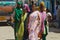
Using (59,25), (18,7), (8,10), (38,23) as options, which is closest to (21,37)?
(18,7)

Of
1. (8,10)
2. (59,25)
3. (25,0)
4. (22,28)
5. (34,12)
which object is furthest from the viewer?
(25,0)

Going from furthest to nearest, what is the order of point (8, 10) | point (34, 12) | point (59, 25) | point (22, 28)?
point (8, 10) < point (59, 25) < point (22, 28) < point (34, 12)

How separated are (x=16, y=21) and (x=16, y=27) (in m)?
0.21

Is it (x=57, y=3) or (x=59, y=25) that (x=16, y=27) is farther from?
(x=57, y=3)

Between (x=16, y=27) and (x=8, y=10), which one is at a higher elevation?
(x=16, y=27)

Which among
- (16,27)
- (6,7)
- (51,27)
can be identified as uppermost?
(16,27)

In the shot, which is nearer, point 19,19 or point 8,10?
point 19,19

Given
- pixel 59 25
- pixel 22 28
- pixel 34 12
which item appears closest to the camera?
pixel 34 12

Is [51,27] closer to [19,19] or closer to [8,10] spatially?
[8,10]

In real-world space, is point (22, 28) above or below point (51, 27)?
above

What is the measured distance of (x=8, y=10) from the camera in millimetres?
20750

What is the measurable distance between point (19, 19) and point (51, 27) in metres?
11.4

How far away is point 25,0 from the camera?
2227 centimetres

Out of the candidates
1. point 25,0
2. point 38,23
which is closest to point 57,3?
point 25,0
